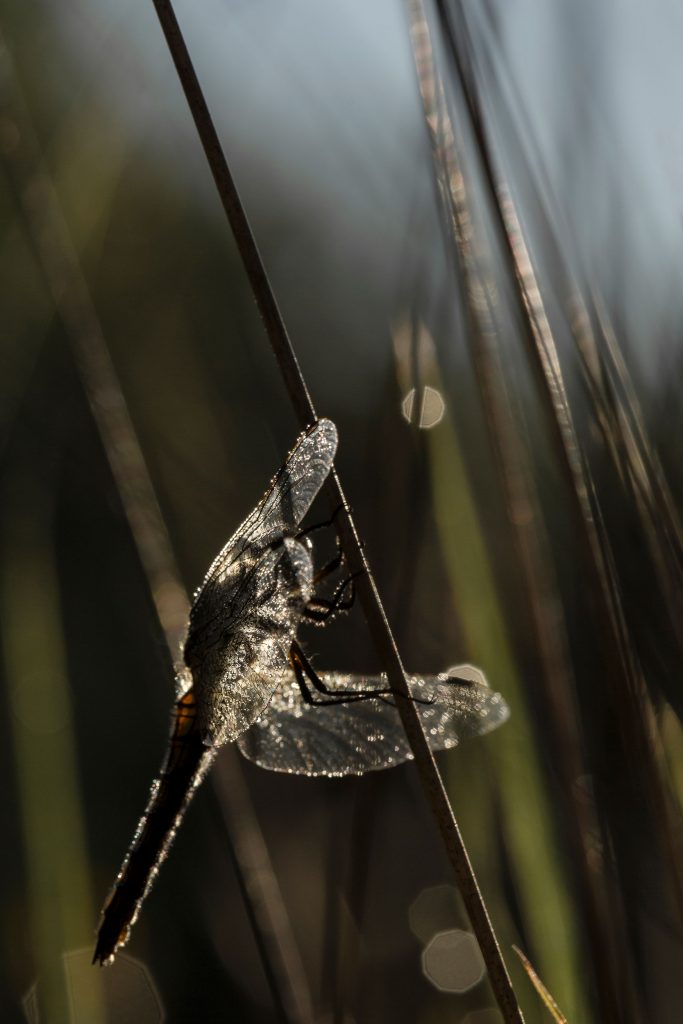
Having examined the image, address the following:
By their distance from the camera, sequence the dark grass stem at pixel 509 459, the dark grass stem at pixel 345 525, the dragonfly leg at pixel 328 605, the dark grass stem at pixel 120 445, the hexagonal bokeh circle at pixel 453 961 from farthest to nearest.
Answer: the hexagonal bokeh circle at pixel 453 961 → the dark grass stem at pixel 120 445 → the dark grass stem at pixel 509 459 → the dragonfly leg at pixel 328 605 → the dark grass stem at pixel 345 525

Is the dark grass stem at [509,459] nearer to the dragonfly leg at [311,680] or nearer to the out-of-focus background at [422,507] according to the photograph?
the out-of-focus background at [422,507]

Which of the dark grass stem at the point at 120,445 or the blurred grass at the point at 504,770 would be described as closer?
the blurred grass at the point at 504,770

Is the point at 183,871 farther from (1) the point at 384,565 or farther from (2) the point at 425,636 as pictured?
(1) the point at 384,565

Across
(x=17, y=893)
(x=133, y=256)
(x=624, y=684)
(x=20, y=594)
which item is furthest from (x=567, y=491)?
(x=133, y=256)

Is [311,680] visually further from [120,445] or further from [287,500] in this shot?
[120,445]

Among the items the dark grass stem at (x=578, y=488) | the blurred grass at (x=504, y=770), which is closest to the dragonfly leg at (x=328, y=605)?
the blurred grass at (x=504, y=770)

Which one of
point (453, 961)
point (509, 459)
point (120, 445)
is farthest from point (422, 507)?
point (453, 961)
